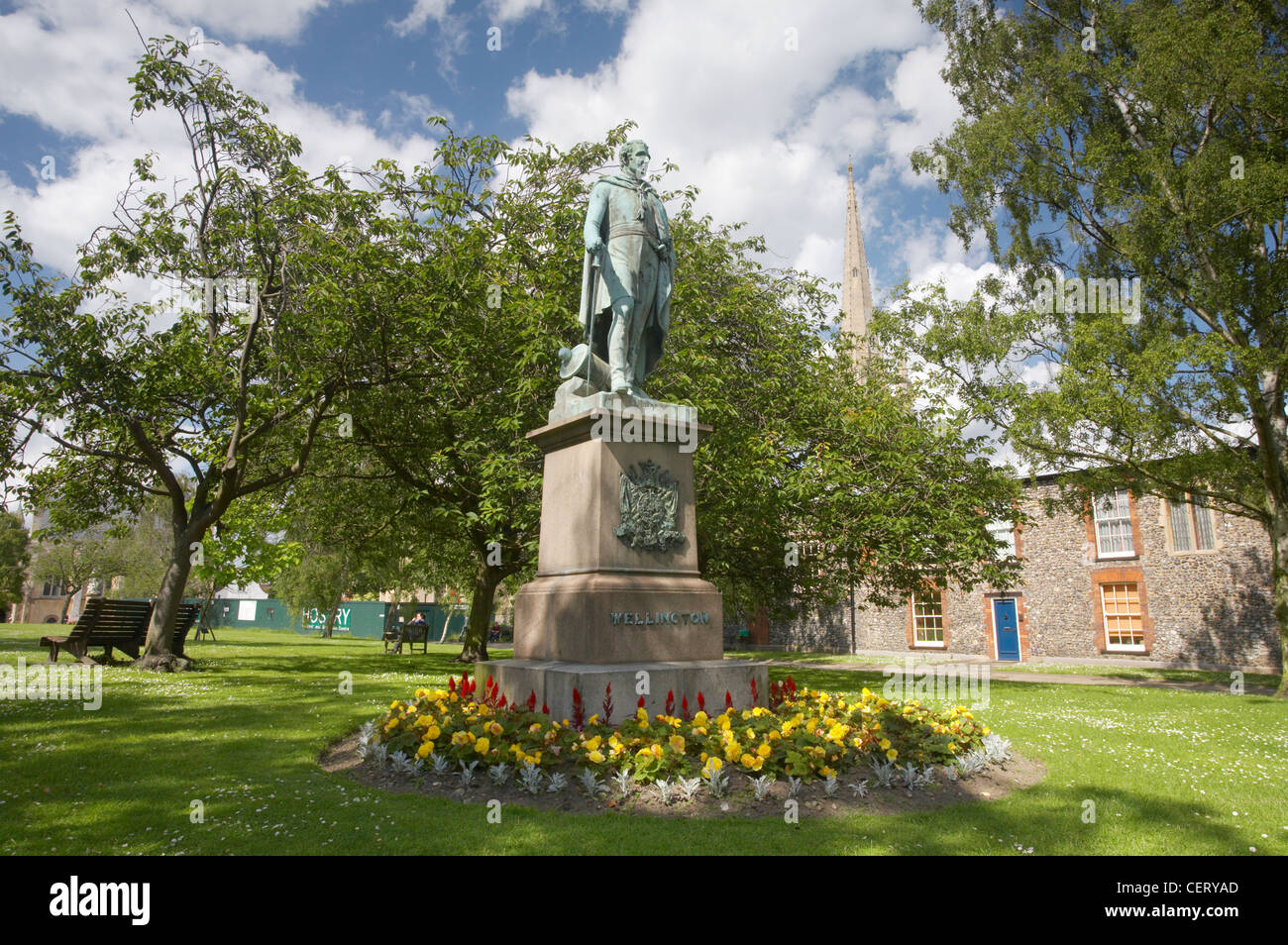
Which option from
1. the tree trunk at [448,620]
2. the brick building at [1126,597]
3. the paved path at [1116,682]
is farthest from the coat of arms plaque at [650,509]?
the tree trunk at [448,620]

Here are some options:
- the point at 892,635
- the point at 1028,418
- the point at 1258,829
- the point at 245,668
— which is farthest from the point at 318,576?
the point at 1258,829

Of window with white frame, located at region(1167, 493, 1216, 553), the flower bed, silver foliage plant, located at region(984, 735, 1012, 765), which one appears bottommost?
silver foliage plant, located at region(984, 735, 1012, 765)

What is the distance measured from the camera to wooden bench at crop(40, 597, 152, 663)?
46.0ft

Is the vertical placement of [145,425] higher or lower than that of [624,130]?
lower

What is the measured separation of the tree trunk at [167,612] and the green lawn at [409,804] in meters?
5.45

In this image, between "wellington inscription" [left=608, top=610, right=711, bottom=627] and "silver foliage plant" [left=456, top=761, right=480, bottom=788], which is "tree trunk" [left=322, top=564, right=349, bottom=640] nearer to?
"wellington inscription" [left=608, top=610, right=711, bottom=627]

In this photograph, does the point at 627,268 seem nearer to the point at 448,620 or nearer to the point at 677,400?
the point at 677,400

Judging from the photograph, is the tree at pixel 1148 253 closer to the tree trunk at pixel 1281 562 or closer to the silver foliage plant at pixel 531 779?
the tree trunk at pixel 1281 562

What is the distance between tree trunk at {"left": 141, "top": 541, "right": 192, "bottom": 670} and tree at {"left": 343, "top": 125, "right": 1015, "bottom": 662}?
4.50 m

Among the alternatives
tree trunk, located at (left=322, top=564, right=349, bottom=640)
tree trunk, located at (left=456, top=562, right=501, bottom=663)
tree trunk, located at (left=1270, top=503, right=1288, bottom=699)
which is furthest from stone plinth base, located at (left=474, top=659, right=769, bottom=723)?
tree trunk, located at (left=322, top=564, right=349, bottom=640)
